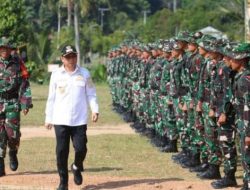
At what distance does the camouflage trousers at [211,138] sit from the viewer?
12.5 metres

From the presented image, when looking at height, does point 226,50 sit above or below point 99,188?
above

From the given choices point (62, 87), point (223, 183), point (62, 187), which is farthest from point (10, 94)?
point (223, 183)

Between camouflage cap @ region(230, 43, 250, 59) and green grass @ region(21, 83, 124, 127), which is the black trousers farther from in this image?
green grass @ region(21, 83, 124, 127)

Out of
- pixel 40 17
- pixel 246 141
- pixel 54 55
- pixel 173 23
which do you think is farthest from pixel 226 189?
pixel 40 17

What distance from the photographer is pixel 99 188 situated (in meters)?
11.9

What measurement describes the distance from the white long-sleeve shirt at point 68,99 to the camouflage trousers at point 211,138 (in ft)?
5.92

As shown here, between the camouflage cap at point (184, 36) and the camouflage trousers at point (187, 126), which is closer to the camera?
the camouflage trousers at point (187, 126)

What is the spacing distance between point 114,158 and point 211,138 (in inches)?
144

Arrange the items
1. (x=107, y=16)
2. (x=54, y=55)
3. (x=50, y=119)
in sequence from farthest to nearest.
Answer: (x=107, y=16)
(x=54, y=55)
(x=50, y=119)

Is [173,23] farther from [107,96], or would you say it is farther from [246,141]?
[246,141]

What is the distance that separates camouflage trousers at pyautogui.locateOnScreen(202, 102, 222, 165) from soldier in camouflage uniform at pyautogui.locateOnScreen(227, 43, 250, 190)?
50.0 inches

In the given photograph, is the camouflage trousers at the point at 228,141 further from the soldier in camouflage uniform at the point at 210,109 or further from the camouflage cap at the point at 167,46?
the camouflage cap at the point at 167,46

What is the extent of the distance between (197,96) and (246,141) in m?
2.52

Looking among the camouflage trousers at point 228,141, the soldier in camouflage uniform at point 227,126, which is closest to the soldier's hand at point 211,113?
the soldier in camouflage uniform at point 227,126
